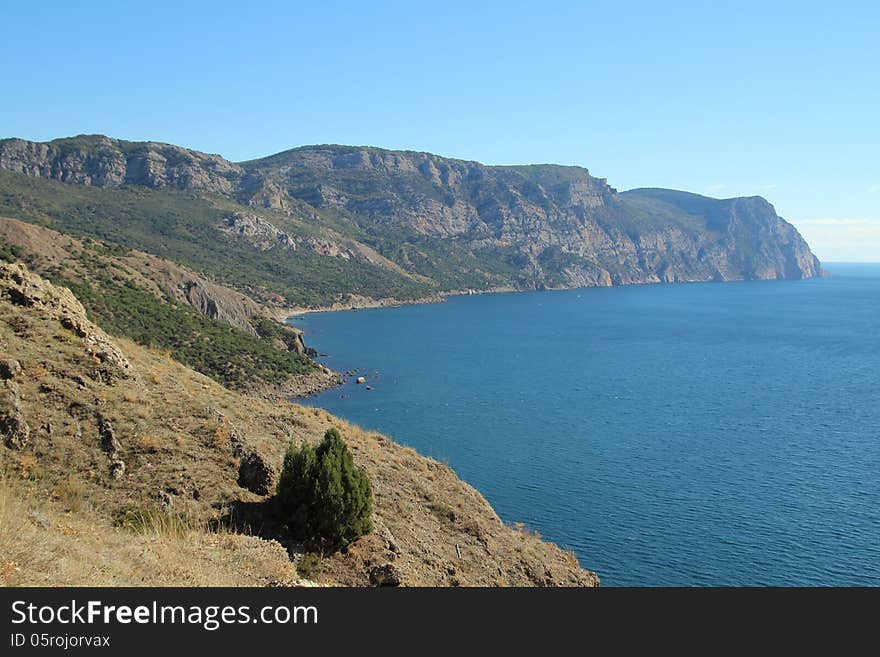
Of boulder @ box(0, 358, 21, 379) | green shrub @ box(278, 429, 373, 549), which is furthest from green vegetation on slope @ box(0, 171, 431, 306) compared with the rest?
green shrub @ box(278, 429, 373, 549)

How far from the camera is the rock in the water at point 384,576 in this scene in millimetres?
17812

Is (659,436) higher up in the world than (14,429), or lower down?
lower down

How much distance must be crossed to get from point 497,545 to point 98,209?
195m

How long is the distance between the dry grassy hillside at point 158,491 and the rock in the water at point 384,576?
0.27 feet

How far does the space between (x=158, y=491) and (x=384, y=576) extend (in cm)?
726

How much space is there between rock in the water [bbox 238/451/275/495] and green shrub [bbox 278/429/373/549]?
3.63 ft

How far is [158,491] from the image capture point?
18438 mm

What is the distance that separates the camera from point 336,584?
1698 cm

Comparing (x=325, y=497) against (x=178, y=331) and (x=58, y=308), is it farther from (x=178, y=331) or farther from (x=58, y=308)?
(x=178, y=331)

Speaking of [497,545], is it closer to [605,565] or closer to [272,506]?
[272,506]

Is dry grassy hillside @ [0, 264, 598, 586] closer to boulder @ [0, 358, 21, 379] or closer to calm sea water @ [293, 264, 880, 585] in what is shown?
boulder @ [0, 358, 21, 379]

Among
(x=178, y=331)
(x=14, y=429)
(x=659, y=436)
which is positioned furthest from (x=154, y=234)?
(x=14, y=429)

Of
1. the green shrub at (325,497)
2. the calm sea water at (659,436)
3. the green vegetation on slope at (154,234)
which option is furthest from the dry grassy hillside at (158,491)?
the green vegetation on slope at (154,234)

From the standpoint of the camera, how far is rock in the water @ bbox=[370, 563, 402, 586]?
17.8 m
